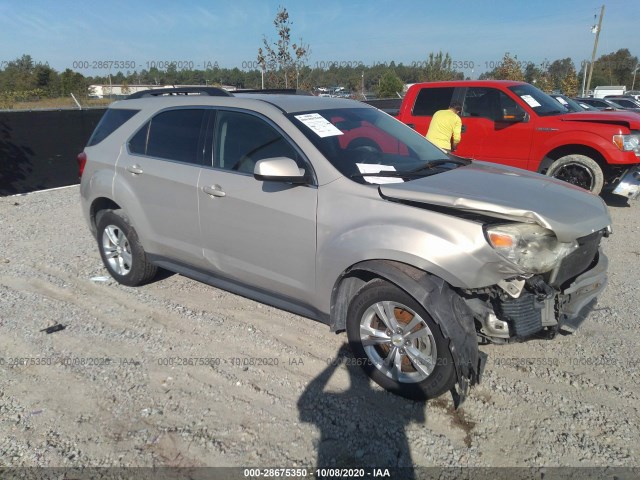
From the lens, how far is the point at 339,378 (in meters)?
3.40

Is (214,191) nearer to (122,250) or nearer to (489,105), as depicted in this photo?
(122,250)

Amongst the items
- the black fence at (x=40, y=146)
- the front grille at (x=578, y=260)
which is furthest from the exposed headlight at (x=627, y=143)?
the black fence at (x=40, y=146)

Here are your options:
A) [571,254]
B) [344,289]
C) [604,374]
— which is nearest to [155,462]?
[344,289]

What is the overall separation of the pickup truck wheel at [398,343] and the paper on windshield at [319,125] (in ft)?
3.90

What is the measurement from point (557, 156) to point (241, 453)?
7.28m

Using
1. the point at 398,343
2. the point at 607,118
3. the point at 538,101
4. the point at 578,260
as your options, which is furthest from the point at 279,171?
the point at 538,101

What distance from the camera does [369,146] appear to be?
12.5 feet

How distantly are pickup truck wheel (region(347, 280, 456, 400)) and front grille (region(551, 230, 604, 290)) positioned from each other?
0.82m

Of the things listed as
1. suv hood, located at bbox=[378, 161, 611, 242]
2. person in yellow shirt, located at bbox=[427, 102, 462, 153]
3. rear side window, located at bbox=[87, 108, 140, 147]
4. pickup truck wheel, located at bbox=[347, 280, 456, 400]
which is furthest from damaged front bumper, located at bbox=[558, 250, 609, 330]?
person in yellow shirt, located at bbox=[427, 102, 462, 153]

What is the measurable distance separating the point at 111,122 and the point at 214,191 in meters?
1.80

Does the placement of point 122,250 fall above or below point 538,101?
below

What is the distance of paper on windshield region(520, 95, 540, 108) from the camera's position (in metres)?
8.21

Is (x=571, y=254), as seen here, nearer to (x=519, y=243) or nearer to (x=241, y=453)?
(x=519, y=243)

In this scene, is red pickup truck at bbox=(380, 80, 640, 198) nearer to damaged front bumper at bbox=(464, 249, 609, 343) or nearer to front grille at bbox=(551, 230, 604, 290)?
front grille at bbox=(551, 230, 604, 290)
